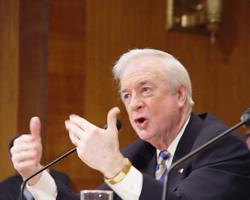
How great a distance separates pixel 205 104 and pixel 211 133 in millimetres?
2609

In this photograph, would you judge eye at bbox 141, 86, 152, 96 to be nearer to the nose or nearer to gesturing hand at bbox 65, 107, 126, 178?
the nose

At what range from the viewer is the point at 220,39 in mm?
5504

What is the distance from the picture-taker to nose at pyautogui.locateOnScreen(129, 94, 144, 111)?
9.58 ft

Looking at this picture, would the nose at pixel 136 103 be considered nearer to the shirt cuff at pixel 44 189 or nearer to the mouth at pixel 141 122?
the mouth at pixel 141 122

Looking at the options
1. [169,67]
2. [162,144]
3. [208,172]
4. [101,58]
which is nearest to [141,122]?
[162,144]

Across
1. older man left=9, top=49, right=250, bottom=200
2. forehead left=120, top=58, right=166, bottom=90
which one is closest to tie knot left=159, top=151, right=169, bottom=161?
older man left=9, top=49, right=250, bottom=200

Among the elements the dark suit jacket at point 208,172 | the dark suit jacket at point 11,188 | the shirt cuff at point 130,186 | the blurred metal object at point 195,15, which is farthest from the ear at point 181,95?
the blurred metal object at point 195,15

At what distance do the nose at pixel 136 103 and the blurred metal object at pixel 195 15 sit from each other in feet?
7.66

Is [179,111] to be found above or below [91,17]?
below

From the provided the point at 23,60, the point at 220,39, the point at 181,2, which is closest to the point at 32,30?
the point at 23,60

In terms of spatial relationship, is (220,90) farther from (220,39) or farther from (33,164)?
(33,164)

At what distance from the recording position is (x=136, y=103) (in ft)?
9.59

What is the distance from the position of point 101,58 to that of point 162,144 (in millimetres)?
1893

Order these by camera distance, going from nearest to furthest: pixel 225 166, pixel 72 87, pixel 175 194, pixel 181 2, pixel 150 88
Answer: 1. pixel 175 194
2. pixel 225 166
3. pixel 150 88
4. pixel 72 87
5. pixel 181 2
